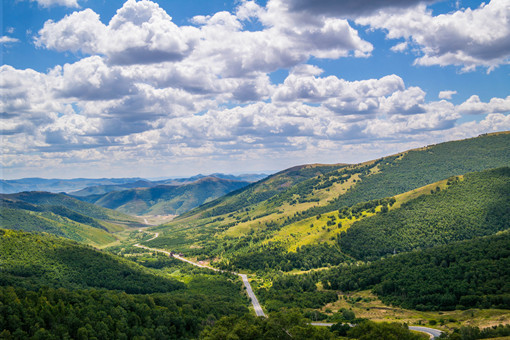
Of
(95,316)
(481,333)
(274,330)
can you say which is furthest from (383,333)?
(95,316)

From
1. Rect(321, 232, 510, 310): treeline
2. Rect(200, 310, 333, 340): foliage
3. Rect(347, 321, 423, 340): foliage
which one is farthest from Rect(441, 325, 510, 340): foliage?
Rect(321, 232, 510, 310): treeline

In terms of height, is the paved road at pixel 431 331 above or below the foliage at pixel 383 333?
below

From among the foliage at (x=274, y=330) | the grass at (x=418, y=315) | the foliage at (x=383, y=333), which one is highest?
the foliage at (x=274, y=330)

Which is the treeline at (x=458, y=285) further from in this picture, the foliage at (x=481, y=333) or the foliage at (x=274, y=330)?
the foliage at (x=274, y=330)

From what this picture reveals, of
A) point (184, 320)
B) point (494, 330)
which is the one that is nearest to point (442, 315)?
point (494, 330)

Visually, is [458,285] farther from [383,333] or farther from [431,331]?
[383,333]

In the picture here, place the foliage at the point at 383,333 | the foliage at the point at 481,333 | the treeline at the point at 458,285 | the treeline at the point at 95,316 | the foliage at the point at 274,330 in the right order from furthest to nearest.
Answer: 1. the treeline at the point at 458,285
2. the treeline at the point at 95,316
3. the foliage at the point at 274,330
4. the foliage at the point at 481,333
5. the foliage at the point at 383,333

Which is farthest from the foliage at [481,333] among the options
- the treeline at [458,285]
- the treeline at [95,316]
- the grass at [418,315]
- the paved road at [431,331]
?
the treeline at [95,316]

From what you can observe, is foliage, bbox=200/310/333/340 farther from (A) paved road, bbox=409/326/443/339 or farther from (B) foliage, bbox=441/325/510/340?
(A) paved road, bbox=409/326/443/339

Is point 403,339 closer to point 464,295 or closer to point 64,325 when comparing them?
point 464,295

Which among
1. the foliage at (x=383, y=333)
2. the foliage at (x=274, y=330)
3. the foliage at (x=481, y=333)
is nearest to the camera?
the foliage at (x=383, y=333)
